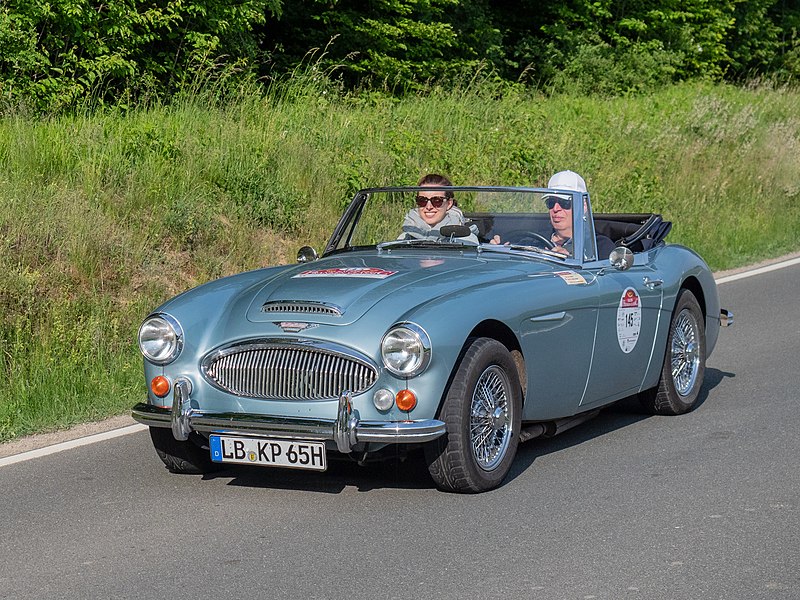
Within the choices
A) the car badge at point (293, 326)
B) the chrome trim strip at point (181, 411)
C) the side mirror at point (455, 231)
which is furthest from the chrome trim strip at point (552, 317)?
the chrome trim strip at point (181, 411)

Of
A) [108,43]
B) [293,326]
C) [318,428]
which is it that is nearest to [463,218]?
[293,326]

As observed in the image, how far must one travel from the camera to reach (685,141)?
19188 millimetres

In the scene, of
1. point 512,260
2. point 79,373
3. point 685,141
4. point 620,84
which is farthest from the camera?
point 620,84

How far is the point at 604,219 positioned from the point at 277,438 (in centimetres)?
402

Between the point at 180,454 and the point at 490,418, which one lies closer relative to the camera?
the point at 490,418

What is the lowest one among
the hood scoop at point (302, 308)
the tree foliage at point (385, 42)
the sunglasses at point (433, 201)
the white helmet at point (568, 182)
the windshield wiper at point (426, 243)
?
the hood scoop at point (302, 308)

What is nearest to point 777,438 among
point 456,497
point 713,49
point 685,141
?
point 456,497

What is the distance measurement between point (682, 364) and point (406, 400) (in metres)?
2.85

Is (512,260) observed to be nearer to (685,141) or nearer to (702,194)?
(702,194)

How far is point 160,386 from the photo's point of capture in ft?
19.6

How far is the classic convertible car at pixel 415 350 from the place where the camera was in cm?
558

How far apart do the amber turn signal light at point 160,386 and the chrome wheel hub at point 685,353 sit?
10.6 feet

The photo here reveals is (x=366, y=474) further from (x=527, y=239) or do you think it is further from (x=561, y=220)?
(x=561, y=220)

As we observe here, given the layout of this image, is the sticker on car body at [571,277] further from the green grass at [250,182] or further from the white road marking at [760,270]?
the white road marking at [760,270]
